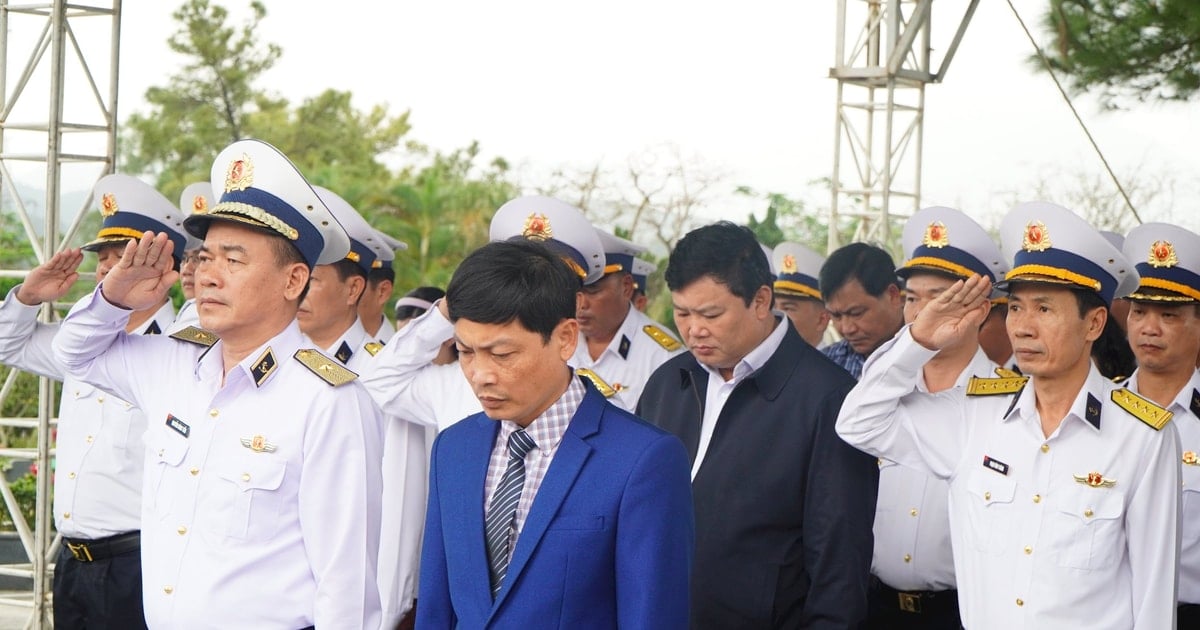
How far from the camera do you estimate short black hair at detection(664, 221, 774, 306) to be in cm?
341

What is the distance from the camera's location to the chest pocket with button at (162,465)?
2822 mm

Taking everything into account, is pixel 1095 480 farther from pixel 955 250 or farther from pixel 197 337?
pixel 197 337

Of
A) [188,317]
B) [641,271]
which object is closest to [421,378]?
[188,317]

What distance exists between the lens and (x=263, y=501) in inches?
109

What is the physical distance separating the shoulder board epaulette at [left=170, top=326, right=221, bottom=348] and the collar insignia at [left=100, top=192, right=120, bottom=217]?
→ 1618mm

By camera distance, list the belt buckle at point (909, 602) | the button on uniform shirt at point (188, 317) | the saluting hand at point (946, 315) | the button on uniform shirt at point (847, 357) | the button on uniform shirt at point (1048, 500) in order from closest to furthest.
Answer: the button on uniform shirt at point (1048, 500), the saluting hand at point (946, 315), the belt buckle at point (909, 602), the button on uniform shirt at point (188, 317), the button on uniform shirt at point (847, 357)

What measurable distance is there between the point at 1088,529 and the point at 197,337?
2030 millimetres

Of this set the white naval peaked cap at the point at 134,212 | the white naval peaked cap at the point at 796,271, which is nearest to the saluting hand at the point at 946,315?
the white naval peaked cap at the point at 134,212

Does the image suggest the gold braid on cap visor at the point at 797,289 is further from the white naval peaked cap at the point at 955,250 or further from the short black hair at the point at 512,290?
the short black hair at the point at 512,290

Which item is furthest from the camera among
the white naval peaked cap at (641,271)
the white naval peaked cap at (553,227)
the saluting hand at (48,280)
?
the white naval peaked cap at (641,271)

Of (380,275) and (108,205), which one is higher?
(108,205)

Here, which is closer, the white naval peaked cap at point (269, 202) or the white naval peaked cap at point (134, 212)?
the white naval peaked cap at point (269, 202)

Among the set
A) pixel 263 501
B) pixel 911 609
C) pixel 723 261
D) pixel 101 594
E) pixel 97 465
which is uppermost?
pixel 723 261

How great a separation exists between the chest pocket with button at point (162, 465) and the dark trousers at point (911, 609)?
2.03m
